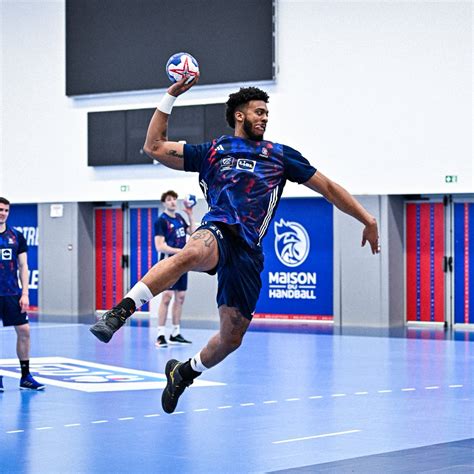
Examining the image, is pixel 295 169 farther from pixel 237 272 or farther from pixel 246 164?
pixel 237 272

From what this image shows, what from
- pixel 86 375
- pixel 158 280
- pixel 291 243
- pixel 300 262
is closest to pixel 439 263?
pixel 300 262

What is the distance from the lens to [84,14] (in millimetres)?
Answer: 24469

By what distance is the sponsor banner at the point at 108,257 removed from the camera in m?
25.0

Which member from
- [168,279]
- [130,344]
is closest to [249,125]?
[168,279]

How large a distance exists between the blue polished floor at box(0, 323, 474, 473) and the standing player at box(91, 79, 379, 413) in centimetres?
91

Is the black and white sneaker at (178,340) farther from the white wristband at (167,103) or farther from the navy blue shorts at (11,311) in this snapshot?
the white wristband at (167,103)

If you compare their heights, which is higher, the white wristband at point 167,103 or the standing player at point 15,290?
the white wristband at point 167,103

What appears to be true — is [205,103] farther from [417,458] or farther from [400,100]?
[417,458]

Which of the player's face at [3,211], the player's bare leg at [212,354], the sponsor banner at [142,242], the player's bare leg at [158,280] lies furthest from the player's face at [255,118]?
the sponsor banner at [142,242]

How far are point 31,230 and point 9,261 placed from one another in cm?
1461

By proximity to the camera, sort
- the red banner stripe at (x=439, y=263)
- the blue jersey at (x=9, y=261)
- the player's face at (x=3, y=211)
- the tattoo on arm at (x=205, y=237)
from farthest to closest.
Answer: the red banner stripe at (x=439, y=263), the blue jersey at (x=9, y=261), the player's face at (x=3, y=211), the tattoo on arm at (x=205, y=237)

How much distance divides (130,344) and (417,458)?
958cm

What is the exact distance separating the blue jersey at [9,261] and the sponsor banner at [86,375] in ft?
4.35

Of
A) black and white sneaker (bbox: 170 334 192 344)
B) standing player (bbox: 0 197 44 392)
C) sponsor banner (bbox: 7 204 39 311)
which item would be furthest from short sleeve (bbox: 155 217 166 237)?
sponsor banner (bbox: 7 204 39 311)
